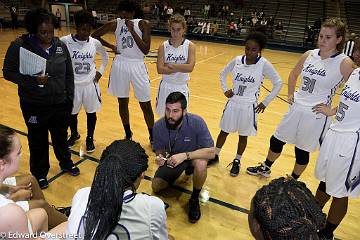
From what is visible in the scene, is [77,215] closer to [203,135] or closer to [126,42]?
[203,135]

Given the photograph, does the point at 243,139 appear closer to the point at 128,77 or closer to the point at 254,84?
the point at 254,84

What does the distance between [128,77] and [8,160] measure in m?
2.54

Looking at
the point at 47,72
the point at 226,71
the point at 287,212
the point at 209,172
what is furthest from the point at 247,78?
the point at 287,212

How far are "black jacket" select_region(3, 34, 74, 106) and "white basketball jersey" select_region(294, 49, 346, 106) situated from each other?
7.94ft

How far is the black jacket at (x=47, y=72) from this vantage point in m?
2.97

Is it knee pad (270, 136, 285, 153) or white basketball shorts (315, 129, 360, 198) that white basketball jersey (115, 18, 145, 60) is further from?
white basketball shorts (315, 129, 360, 198)

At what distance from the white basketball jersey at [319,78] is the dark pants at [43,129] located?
2.48 m

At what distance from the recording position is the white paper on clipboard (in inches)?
117

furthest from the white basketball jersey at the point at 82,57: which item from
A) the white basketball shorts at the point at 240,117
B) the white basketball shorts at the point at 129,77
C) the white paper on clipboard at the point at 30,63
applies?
the white basketball shorts at the point at 240,117

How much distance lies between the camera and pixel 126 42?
4.18m

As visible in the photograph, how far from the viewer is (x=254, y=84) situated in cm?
368

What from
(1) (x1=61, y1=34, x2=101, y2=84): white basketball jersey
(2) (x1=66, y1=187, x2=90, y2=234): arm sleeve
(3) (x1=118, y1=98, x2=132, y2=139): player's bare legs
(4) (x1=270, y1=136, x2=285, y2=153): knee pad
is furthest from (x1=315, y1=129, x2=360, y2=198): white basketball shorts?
(1) (x1=61, y1=34, x2=101, y2=84): white basketball jersey

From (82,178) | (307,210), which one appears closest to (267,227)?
(307,210)

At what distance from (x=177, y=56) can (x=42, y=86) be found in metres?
1.61
